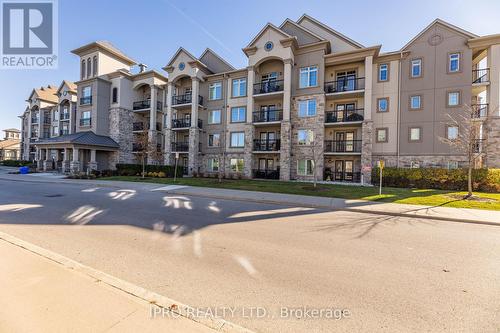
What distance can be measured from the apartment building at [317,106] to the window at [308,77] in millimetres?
106

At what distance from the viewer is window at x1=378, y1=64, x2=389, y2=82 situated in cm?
2288

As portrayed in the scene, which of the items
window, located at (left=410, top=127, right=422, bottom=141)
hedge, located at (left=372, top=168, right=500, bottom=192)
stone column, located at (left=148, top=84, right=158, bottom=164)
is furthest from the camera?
stone column, located at (left=148, top=84, right=158, bottom=164)

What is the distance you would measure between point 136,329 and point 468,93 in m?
28.8

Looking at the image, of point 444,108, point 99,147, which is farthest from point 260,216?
point 99,147

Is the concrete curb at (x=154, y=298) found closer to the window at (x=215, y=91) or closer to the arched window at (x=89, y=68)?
the window at (x=215, y=91)

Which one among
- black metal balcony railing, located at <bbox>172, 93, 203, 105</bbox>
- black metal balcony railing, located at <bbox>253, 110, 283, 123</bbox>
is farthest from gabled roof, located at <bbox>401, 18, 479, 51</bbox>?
black metal balcony railing, located at <bbox>172, 93, 203, 105</bbox>

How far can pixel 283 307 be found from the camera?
3307mm

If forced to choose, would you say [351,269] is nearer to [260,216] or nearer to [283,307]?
[283,307]

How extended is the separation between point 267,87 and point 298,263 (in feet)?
76.0

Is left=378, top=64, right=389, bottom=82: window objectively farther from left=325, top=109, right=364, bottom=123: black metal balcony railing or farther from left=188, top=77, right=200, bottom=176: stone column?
left=188, top=77, right=200, bottom=176: stone column

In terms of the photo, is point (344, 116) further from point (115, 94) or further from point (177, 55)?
point (115, 94)

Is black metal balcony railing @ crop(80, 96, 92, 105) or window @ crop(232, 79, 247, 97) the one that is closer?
window @ crop(232, 79, 247, 97)

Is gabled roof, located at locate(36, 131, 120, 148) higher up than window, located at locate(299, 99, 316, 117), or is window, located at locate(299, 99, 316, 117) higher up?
window, located at locate(299, 99, 316, 117)

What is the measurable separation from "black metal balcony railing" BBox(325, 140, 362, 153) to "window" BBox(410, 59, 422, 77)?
852 centimetres
